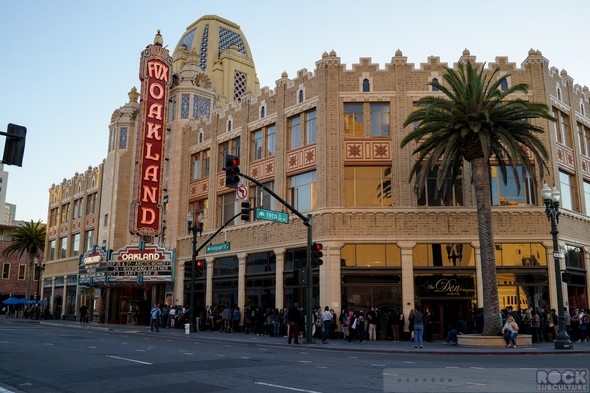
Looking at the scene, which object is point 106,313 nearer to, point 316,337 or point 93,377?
point 316,337

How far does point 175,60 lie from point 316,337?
36.0 m

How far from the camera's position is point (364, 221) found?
31.7 meters

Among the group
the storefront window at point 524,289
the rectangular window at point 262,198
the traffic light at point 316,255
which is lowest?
the storefront window at point 524,289

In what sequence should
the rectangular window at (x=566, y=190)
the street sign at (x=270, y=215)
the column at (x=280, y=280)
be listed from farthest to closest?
1. the column at (x=280, y=280)
2. the rectangular window at (x=566, y=190)
3. the street sign at (x=270, y=215)

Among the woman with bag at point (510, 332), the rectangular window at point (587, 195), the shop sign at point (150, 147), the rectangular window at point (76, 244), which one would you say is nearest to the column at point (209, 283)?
the shop sign at point (150, 147)

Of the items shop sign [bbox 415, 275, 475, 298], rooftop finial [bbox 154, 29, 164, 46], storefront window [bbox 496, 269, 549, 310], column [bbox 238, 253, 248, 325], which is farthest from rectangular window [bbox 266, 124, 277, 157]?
rooftop finial [bbox 154, 29, 164, 46]

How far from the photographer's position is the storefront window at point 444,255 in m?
30.9

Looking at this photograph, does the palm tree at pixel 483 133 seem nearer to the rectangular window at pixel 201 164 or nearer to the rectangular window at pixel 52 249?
the rectangular window at pixel 201 164

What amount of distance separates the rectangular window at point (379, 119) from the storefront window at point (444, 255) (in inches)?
275

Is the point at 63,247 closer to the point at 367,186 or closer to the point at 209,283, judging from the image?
the point at 209,283

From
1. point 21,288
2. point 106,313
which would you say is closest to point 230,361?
point 106,313

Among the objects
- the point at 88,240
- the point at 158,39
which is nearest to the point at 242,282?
the point at 158,39

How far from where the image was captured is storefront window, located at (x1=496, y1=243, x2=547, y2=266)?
3072 cm

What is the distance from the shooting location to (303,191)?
3466 centimetres
